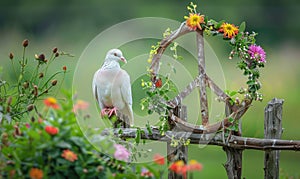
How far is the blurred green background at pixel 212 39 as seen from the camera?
7398 mm

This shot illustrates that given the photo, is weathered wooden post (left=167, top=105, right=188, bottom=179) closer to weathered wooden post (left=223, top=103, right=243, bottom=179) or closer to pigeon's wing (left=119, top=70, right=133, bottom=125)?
weathered wooden post (left=223, top=103, right=243, bottom=179)

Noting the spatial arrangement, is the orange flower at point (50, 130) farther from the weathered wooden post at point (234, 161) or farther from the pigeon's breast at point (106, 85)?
the pigeon's breast at point (106, 85)

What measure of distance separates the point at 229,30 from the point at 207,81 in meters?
0.27

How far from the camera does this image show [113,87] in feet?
12.1

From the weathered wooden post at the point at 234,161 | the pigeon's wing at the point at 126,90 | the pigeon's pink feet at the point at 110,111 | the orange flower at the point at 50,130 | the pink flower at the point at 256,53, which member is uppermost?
the pink flower at the point at 256,53

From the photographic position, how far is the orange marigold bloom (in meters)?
3.03

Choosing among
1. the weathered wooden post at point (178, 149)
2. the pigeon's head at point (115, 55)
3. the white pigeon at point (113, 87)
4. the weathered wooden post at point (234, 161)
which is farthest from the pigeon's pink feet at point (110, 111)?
the weathered wooden post at point (234, 161)

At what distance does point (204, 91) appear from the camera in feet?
10.1

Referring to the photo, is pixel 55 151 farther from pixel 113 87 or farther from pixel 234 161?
pixel 113 87

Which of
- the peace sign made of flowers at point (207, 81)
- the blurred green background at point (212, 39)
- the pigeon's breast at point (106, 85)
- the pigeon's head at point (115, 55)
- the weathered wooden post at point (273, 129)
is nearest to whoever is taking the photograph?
the peace sign made of flowers at point (207, 81)

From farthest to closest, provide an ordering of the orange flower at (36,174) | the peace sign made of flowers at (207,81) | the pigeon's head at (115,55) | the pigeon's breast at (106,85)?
1. the pigeon's breast at (106,85)
2. the pigeon's head at (115,55)
3. the peace sign made of flowers at (207,81)
4. the orange flower at (36,174)

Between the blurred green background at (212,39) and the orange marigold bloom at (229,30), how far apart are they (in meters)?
3.56

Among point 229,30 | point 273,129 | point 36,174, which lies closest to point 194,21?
point 229,30

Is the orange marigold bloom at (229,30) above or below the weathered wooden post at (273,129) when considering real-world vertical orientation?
above
